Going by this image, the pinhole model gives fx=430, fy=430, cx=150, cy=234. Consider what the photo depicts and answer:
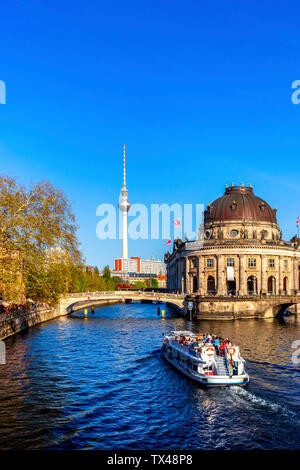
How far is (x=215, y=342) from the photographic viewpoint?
1702 inches

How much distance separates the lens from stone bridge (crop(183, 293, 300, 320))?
91438mm

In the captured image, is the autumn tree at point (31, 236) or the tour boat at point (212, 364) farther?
the autumn tree at point (31, 236)

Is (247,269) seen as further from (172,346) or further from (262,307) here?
(172,346)

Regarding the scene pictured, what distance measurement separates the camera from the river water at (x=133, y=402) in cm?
2520

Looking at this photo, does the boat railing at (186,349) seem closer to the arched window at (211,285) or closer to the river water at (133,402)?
the river water at (133,402)

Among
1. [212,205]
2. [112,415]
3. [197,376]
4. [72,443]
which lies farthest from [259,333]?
[212,205]

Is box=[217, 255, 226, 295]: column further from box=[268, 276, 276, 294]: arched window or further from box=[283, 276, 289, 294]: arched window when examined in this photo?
box=[283, 276, 289, 294]: arched window

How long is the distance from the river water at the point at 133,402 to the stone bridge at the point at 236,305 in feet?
113

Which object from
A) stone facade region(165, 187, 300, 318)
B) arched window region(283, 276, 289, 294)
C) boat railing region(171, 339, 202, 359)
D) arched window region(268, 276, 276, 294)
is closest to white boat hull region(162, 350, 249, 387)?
boat railing region(171, 339, 202, 359)

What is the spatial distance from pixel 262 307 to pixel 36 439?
248 ft

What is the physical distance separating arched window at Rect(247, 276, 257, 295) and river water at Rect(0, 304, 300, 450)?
4911 cm

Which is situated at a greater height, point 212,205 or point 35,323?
point 212,205

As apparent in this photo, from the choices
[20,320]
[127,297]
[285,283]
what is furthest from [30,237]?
[285,283]

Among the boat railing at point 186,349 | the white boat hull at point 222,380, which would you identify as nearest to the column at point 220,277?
the boat railing at point 186,349
